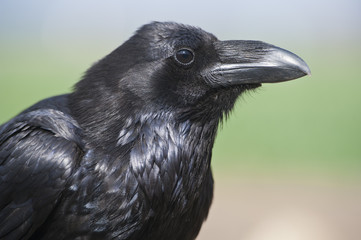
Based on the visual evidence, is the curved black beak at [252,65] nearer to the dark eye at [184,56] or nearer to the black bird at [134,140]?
the black bird at [134,140]

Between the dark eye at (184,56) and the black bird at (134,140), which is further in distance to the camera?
the dark eye at (184,56)

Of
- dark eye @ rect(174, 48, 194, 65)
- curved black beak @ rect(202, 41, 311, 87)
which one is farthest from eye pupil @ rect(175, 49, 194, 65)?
curved black beak @ rect(202, 41, 311, 87)

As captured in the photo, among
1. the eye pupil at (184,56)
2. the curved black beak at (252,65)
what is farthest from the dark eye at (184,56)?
the curved black beak at (252,65)

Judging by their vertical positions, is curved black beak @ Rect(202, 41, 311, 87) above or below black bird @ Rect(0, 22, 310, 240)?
above

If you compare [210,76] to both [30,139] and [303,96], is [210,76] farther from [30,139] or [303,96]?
[303,96]

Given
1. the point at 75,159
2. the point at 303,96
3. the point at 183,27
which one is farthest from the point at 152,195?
the point at 303,96

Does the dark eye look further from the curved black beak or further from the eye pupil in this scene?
the curved black beak

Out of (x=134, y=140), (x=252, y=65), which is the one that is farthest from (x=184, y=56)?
(x=134, y=140)
